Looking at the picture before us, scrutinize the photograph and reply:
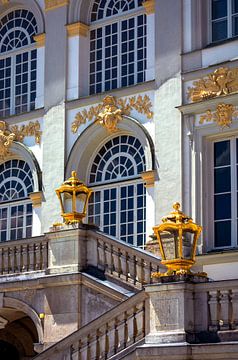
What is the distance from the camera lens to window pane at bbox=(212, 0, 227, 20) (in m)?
23.8

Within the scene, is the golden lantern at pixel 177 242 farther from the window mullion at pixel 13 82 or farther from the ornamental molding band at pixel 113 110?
the window mullion at pixel 13 82

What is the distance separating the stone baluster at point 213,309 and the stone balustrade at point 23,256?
610cm

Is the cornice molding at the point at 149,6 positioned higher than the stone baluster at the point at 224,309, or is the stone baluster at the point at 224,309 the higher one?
the cornice molding at the point at 149,6

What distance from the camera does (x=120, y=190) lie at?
2533 cm

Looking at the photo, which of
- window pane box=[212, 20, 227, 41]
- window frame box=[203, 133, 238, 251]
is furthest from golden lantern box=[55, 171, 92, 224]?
window pane box=[212, 20, 227, 41]

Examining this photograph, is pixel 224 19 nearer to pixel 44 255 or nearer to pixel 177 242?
pixel 44 255

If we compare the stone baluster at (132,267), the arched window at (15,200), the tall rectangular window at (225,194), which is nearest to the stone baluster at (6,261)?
the stone baluster at (132,267)

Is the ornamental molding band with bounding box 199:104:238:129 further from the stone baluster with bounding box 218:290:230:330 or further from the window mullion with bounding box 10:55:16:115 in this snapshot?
the window mullion with bounding box 10:55:16:115

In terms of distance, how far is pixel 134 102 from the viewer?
24.9 metres

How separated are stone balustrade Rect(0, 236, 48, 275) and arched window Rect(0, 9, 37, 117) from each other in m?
6.15

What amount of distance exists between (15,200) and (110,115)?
4041mm

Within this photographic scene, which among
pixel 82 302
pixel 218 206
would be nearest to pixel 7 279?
pixel 82 302

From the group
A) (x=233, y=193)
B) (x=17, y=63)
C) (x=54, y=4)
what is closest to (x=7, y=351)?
(x=233, y=193)

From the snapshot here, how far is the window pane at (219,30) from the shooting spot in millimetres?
23625
